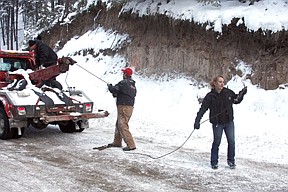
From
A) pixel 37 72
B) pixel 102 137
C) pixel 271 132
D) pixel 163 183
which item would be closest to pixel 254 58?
pixel 271 132

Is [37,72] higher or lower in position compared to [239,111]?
higher

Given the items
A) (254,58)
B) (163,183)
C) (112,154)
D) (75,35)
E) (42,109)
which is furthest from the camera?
(75,35)

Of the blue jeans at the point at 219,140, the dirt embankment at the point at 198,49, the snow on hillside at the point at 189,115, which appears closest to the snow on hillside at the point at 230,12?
the dirt embankment at the point at 198,49

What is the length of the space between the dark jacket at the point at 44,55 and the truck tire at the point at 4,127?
205 cm

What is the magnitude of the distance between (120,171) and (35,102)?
384cm

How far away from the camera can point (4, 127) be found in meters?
10.6

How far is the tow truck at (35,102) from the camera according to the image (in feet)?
33.9

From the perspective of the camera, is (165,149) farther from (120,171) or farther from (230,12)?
(230,12)

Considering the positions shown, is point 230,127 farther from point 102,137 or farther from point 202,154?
point 102,137

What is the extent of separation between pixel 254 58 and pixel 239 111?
2415mm

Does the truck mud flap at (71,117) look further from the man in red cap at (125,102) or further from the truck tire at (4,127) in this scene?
the man in red cap at (125,102)

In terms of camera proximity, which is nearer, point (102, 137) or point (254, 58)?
point (102, 137)

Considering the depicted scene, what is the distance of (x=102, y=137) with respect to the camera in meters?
11.3

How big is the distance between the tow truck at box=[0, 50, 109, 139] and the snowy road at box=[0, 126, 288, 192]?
0.68 meters
